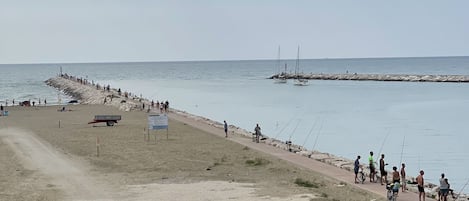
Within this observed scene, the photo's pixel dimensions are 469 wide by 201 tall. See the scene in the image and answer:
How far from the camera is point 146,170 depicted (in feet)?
82.3

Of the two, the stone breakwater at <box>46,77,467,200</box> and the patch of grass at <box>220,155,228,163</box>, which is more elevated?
the patch of grass at <box>220,155,228,163</box>

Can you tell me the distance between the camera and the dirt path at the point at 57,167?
20797 mm

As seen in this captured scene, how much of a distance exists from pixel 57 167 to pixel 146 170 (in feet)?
12.5

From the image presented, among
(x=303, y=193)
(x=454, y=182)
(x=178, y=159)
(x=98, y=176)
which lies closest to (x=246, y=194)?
(x=303, y=193)

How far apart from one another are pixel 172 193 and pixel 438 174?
14.3 meters

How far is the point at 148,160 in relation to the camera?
27.7 metres

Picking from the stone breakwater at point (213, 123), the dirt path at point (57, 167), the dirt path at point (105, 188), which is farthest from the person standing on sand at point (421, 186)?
the dirt path at point (57, 167)

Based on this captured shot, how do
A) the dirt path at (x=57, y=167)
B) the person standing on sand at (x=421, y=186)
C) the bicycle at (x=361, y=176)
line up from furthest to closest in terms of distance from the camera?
the bicycle at (x=361, y=176)
the dirt path at (x=57, y=167)
the person standing on sand at (x=421, y=186)

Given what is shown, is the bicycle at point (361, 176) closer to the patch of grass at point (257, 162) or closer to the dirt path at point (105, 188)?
the dirt path at point (105, 188)

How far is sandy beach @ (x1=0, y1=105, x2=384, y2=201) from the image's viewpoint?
2025 centimetres

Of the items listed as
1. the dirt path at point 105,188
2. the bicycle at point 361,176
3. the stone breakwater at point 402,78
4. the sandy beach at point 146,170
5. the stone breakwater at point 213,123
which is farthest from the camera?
the stone breakwater at point 402,78

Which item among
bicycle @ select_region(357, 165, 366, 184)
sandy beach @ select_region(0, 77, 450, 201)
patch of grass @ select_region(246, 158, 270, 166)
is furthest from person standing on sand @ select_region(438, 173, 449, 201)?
patch of grass @ select_region(246, 158, 270, 166)

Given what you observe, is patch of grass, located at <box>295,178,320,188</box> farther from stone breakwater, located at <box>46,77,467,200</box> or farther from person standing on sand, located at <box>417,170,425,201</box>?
person standing on sand, located at <box>417,170,425,201</box>

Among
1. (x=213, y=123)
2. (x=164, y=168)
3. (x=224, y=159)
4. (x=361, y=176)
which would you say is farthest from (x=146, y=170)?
(x=213, y=123)
